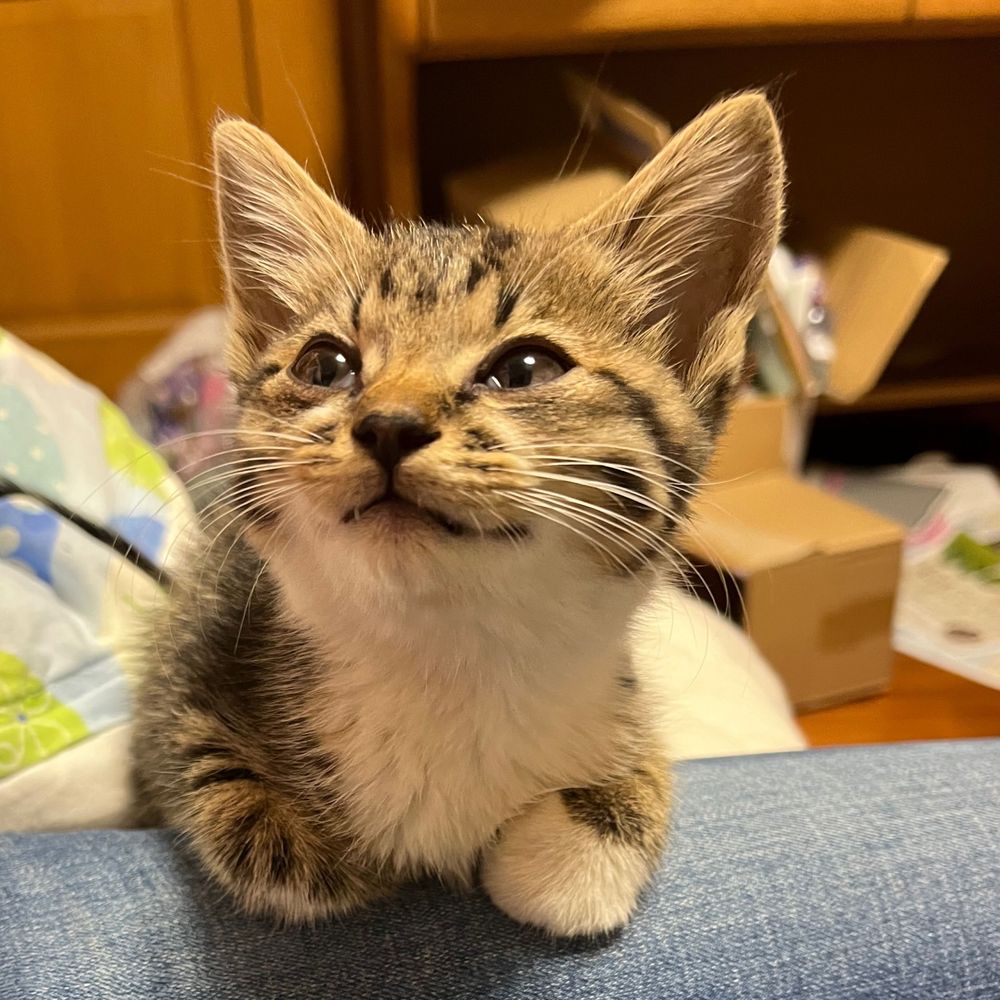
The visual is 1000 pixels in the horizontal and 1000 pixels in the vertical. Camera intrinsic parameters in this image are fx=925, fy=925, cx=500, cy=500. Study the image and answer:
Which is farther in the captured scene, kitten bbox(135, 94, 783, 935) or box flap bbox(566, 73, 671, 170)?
box flap bbox(566, 73, 671, 170)

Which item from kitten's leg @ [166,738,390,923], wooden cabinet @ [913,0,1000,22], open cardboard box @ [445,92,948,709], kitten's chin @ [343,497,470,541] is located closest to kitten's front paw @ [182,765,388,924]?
kitten's leg @ [166,738,390,923]

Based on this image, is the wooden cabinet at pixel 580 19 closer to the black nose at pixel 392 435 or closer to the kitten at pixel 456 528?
the kitten at pixel 456 528

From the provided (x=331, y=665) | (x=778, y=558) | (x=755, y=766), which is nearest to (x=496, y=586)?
(x=331, y=665)

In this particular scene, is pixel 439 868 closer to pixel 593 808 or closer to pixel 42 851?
pixel 593 808

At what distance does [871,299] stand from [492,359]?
1322 millimetres

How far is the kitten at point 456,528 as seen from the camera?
1.83 ft

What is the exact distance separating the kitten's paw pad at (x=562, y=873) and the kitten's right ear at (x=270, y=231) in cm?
44

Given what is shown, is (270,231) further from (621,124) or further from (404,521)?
(621,124)

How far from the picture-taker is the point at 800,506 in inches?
62.1

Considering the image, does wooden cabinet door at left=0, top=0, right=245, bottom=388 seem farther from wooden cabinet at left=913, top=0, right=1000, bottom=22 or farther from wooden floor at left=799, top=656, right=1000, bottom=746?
wooden floor at left=799, top=656, right=1000, bottom=746

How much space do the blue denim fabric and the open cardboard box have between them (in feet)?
2.06

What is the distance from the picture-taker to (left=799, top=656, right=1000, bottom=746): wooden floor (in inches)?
56.6

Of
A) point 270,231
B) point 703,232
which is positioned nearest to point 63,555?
point 270,231

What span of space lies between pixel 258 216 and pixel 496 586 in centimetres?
41
